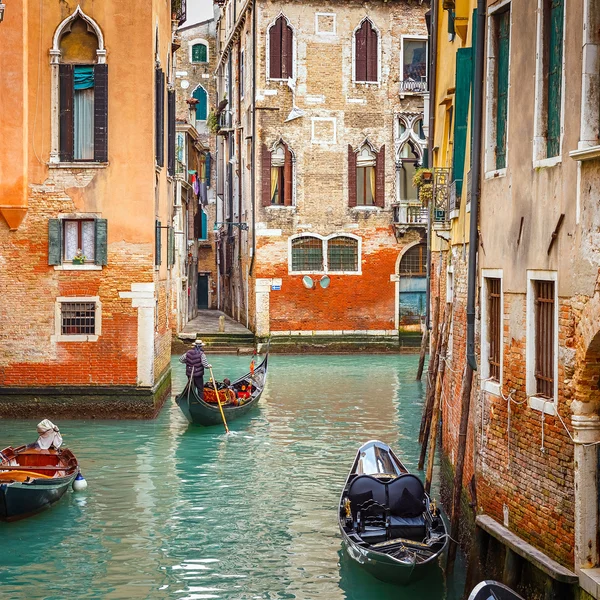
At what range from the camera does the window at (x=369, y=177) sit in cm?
2495

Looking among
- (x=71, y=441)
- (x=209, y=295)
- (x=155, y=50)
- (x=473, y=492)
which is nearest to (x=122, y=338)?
(x=71, y=441)

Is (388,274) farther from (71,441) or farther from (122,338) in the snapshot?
(71,441)

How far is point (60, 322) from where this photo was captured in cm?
1467

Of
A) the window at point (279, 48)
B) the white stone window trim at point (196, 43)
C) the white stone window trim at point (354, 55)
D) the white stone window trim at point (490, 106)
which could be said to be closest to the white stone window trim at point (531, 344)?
the white stone window trim at point (490, 106)

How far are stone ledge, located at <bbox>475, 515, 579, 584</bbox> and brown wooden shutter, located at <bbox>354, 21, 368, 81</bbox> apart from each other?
61.5 ft

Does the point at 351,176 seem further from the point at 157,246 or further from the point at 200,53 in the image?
the point at 200,53

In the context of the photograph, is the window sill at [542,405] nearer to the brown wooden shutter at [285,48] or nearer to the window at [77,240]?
the window at [77,240]

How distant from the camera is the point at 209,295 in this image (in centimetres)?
3803

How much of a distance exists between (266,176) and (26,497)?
16.0 meters

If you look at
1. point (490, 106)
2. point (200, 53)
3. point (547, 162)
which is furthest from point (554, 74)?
point (200, 53)

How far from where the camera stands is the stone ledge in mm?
5768

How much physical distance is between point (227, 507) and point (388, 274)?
602 inches

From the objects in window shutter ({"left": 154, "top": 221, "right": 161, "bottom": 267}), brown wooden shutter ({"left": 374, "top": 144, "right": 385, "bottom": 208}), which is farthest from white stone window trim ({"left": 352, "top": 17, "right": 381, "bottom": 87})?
window shutter ({"left": 154, "top": 221, "right": 161, "bottom": 267})

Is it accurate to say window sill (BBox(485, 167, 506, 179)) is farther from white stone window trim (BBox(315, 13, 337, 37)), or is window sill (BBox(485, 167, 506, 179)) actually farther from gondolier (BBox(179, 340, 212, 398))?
white stone window trim (BBox(315, 13, 337, 37))
